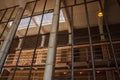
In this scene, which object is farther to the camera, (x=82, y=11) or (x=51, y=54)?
(x=82, y=11)

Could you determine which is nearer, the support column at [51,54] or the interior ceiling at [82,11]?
the support column at [51,54]

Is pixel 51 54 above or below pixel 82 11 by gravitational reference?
below

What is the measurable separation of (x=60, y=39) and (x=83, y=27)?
1868 millimetres

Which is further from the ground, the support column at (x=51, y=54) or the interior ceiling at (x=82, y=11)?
the interior ceiling at (x=82, y=11)

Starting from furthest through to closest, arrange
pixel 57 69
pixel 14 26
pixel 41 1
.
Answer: pixel 57 69 → pixel 41 1 → pixel 14 26

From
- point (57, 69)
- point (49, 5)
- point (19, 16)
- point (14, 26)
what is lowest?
point (57, 69)

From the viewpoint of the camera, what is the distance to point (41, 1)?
277 inches

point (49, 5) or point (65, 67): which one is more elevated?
point (49, 5)

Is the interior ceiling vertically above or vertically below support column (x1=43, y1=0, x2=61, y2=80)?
above

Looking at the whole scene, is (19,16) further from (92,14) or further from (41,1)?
(92,14)

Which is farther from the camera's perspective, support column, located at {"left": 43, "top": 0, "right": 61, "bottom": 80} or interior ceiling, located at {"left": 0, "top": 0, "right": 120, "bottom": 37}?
interior ceiling, located at {"left": 0, "top": 0, "right": 120, "bottom": 37}

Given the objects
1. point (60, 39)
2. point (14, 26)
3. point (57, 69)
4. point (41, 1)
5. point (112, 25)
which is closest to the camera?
point (14, 26)

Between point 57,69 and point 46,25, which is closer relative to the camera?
point 57,69

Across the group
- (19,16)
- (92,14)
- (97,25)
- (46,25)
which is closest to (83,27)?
(97,25)
